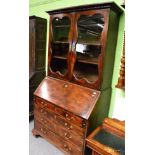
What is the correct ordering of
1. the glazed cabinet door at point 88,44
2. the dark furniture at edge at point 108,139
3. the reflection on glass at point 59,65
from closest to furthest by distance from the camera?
the dark furniture at edge at point 108,139
the glazed cabinet door at point 88,44
the reflection on glass at point 59,65

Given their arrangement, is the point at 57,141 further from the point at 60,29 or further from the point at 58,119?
the point at 60,29

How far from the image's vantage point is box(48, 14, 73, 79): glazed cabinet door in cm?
225

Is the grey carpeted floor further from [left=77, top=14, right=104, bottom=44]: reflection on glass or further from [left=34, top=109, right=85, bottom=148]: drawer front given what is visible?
[left=77, top=14, right=104, bottom=44]: reflection on glass

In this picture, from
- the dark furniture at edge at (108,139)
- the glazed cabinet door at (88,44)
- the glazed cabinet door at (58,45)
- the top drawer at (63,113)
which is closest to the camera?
the dark furniture at edge at (108,139)

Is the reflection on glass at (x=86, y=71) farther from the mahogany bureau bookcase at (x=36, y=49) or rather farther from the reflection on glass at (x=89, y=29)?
the mahogany bureau bookcase at (x=36, y=49)

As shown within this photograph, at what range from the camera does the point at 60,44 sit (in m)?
2.39

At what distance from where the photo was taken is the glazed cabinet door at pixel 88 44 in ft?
6.10

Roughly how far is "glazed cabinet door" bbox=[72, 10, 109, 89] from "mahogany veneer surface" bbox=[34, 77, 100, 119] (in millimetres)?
107

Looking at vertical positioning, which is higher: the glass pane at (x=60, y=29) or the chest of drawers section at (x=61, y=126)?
the glass pane at (x=60, y=29)

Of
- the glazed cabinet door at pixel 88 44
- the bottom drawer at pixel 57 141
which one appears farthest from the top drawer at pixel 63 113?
the glazed cabinet door at pixel 88 44

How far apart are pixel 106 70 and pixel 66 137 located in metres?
1.01

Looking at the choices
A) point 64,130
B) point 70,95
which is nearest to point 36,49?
point 70,95
